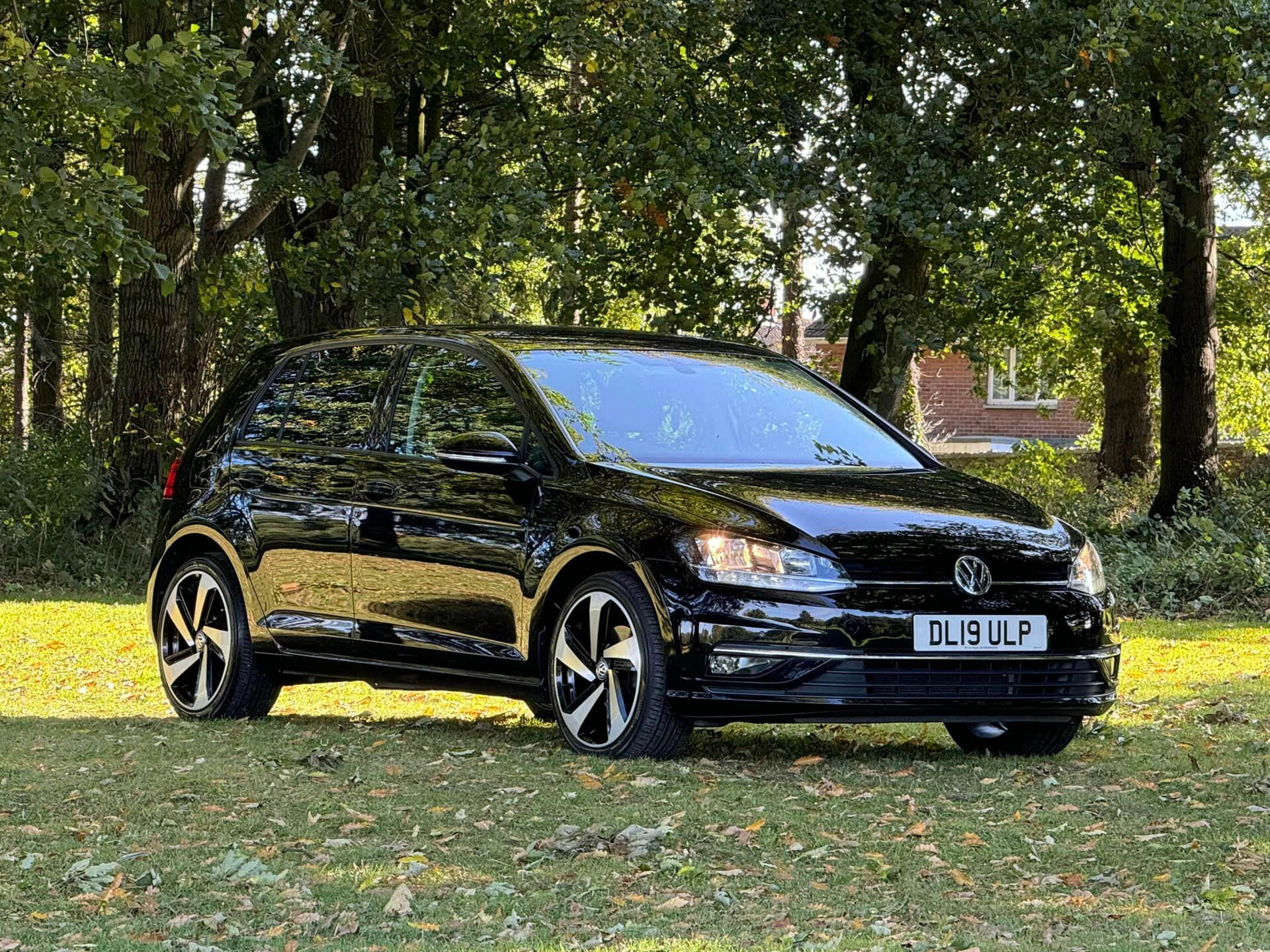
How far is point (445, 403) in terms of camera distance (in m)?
8.16

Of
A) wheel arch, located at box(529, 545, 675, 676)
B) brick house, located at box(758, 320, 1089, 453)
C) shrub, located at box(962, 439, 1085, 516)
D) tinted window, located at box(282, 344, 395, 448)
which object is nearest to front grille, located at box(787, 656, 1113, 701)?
wheel arch, located at box(529, 545, 675, 676)

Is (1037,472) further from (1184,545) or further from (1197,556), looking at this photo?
(1197,556)

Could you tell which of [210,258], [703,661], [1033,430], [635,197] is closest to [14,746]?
[703,661]

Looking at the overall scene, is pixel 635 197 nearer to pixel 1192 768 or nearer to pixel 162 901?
pixel 1192 768

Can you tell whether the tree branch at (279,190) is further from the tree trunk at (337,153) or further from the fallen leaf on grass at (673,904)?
the fallen leaf on grass at (673,904)

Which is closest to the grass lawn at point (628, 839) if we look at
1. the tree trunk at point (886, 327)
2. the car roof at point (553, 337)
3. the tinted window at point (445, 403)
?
the tinted window at point (445, 403)

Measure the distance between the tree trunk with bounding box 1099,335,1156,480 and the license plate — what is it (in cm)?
1878

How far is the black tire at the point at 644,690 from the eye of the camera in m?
6.84

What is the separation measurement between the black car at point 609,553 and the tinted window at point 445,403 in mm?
15

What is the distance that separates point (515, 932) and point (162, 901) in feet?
3.28

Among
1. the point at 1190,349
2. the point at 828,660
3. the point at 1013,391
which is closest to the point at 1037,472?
the point at 1190,349

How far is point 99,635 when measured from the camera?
45.2 feet

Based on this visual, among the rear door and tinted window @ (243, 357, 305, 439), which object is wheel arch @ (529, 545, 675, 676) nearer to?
the rear door

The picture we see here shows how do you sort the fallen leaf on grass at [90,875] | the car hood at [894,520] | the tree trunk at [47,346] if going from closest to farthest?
1. the fallen leaf on grass at [90,875]
2. the car hood at [894,520]
3. the tree trunk at [47,346]
